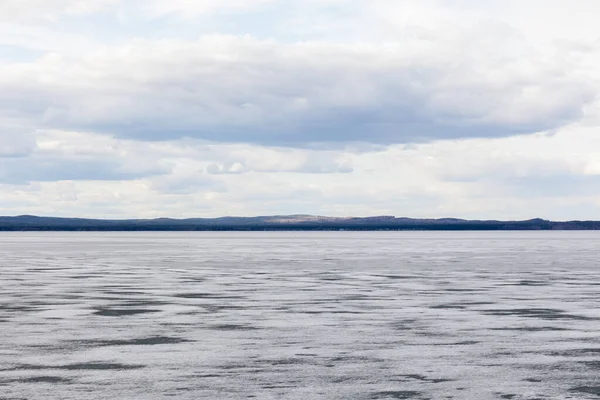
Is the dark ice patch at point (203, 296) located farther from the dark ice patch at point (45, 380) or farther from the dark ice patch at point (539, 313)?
the dark ice patch at point (45, 380)

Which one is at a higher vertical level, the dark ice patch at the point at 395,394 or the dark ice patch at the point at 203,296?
the dark ice patch at the point at 203,296

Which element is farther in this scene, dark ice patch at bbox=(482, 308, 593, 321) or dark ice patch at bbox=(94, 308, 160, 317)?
dark ice patch at bbox=(94, 308, 160, 317)

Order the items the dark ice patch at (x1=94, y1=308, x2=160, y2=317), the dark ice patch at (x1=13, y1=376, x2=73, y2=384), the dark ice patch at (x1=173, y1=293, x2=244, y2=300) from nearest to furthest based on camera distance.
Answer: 1. the dark ice patch at (x1=13, y1=376, x2=73, y2=384)
2. the dark ice patch at (x1=94, y1=308, x2=160, y2=317)
3. the dark ice patch at (x1=173, y1=293, x2=244, y2=300)

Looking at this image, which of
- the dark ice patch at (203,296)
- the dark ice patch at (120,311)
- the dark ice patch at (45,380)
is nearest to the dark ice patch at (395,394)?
the dark ice patch at (45,380)

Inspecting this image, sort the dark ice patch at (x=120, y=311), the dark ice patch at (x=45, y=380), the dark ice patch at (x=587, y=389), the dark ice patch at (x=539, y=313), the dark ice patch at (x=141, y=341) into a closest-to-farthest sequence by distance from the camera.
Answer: the dark ice patch at (x=587, y=389) < the dark ice patch at (x=45, y=380) < the dark ice patch at (x=141, y=341) < the dark ice patch at (x=539, y=313) < the dark ice patch at (x=120, y=311)

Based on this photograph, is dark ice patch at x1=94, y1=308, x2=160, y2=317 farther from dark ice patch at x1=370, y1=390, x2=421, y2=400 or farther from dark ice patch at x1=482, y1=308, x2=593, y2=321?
dark ice patch at x1=370, y1=390, x2=421, y2=400

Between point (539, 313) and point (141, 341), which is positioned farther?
point (539, 313)

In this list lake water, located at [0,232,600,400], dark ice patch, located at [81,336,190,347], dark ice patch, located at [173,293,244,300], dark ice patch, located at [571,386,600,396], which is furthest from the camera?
dark ice patch, located at [173,293,244,300]

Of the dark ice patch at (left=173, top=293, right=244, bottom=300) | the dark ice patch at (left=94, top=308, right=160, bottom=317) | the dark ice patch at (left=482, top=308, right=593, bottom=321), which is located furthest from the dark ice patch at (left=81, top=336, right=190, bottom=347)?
the dark ice patch at (left=173, top=293, right=244, bottom=300)

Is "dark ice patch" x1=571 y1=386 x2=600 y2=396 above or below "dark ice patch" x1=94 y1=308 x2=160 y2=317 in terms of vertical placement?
below

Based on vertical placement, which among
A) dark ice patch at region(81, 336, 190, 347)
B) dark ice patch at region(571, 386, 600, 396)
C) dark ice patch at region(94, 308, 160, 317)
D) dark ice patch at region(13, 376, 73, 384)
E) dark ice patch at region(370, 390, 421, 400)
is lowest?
dark ice patch at region(370, 390, 421, 400)

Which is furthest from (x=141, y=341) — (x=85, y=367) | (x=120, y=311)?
(x=120, y=311)

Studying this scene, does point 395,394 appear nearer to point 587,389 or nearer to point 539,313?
point 587,389

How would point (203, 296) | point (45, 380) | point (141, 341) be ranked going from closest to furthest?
point (45, 380) → point (141, 341) → point (203, 296)
